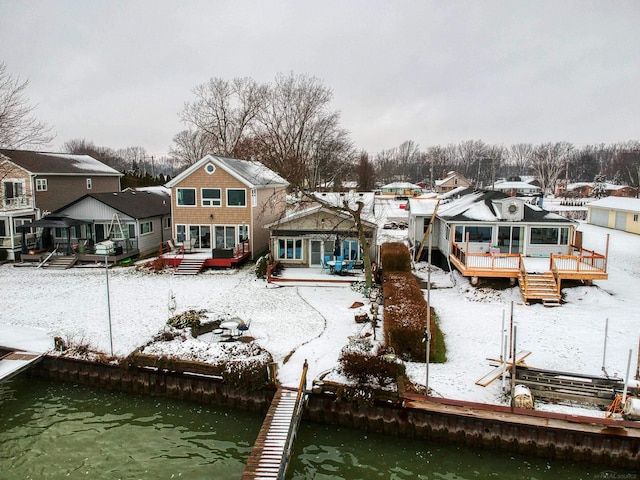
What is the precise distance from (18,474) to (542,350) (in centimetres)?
Answer: 1451

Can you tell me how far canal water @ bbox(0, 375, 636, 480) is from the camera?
10.3 metres

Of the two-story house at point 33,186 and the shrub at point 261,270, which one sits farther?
the two-story house at point 33,186

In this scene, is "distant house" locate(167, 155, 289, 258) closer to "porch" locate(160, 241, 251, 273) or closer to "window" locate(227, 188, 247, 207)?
"window" locate(227, 188, 247, 207)

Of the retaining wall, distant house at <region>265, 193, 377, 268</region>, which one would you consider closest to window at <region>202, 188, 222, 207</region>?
distant house at <region>265, 193, 377, 268</region>

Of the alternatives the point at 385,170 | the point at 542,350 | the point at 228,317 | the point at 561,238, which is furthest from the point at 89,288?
the point at 385,170

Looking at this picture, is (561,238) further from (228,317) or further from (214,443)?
(214,443)

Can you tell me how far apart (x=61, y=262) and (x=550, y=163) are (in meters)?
92.2

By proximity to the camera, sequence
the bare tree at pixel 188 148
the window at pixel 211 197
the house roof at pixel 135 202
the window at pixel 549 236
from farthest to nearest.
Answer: the bare tree at pixel 188 148
the house roof at pixel 135 202
the window at pixel 211 197
the window at pixel 549 236

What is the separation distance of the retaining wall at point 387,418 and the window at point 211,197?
1576 cm

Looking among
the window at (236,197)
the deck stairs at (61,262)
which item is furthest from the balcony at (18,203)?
the window at (236,197)

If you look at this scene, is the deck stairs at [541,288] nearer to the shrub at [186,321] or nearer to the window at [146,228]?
the shrub at [186,321]

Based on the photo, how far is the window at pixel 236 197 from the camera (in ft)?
94.5

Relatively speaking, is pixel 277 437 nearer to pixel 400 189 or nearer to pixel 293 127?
pixel 293 127

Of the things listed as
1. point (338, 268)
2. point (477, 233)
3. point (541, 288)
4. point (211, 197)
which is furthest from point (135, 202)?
point (541, 288)
